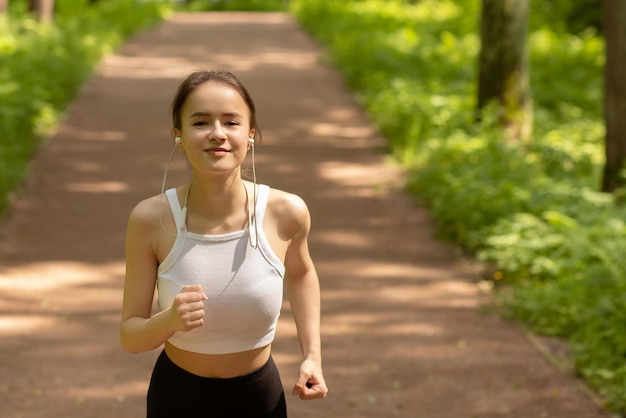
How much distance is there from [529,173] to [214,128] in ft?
25.1

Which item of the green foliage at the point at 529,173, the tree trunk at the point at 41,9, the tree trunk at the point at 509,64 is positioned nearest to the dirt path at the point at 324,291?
the green foliage at the point at 529,173

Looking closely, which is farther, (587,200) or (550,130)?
(550,130)

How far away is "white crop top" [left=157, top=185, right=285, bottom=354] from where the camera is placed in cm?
269

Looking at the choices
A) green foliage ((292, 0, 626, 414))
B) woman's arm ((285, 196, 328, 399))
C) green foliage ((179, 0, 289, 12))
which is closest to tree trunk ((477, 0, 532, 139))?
Answer: green foliage ((292, 0, 626, 414))

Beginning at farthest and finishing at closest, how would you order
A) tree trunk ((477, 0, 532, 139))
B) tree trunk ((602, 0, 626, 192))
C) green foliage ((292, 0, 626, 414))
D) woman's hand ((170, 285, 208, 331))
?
tree trunk ((477, 0, 532, 139))
tree trunk ((602, 0, 626, 192))
green foliage ((292, 0, 626, 414))
woman's hand ((170, 285, 208, 331))

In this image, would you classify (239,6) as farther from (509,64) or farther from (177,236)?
(177,236)

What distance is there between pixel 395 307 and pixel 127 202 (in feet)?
12.9

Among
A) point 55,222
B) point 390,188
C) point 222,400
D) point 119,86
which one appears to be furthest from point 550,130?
point 222,400

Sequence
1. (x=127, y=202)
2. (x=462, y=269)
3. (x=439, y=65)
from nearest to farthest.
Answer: (x=462, y=269) < (x=127, y=202) < (x=439, y=65)

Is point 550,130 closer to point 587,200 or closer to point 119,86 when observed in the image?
point 587,200

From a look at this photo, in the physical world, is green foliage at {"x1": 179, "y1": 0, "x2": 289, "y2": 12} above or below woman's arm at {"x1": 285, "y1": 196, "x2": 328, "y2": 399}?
below

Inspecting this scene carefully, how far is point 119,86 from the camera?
58.9 feet

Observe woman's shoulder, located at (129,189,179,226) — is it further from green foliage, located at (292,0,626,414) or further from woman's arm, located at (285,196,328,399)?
green foliage, located at (292,0,626,414)

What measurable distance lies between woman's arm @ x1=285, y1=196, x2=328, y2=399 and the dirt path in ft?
9.54
